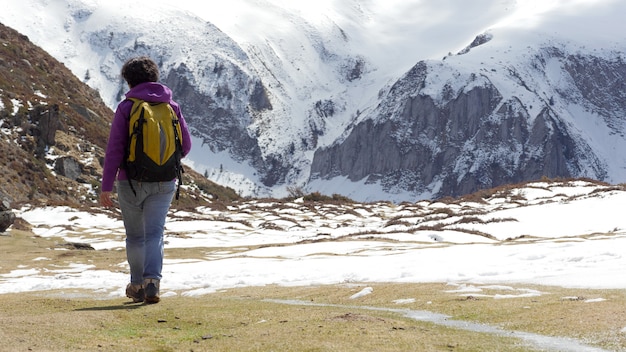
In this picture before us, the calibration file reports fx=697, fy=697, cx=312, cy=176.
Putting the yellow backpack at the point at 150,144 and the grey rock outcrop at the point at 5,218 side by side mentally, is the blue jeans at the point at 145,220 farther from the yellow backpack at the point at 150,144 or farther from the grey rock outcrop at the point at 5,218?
the grey rock outcrop at the point at 5,218

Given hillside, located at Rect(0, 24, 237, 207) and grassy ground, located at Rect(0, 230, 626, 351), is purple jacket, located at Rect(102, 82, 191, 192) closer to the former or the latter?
grassy ground, located at Rect(0, 230, 626, 351)

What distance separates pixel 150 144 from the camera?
1100 cm

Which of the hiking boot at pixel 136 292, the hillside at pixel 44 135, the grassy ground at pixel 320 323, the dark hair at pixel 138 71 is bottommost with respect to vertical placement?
the grassy ground at pixel 320 323

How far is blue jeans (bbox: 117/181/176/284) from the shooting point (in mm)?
11289

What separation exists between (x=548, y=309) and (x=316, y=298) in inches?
218

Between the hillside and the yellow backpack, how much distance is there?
58.3 meters

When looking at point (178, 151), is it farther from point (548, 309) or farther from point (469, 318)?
point (548, 309)

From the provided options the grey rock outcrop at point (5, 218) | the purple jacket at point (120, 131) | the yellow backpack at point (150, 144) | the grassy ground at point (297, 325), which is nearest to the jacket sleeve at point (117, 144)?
the purple jacket at point (120, 131)

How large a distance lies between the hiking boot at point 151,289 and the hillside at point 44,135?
189 feet

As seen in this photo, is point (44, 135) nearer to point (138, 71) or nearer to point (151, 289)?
point (138, 71)

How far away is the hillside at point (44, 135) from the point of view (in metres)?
81.8

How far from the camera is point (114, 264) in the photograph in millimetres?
28812

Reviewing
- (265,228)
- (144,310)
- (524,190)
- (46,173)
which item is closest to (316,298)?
(144,310)

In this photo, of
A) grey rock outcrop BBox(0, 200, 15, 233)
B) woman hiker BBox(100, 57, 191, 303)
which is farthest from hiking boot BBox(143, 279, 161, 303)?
grey rock outcrop BBox(0, 200, 15, 233)
